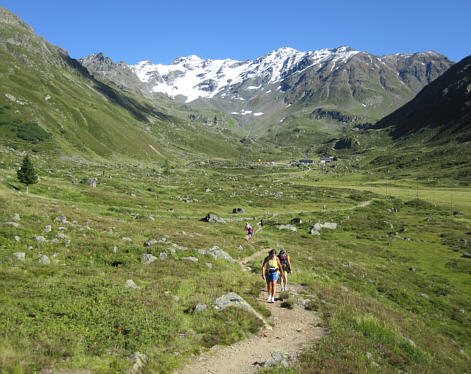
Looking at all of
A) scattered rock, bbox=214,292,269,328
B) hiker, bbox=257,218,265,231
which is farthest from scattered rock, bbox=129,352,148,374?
hiker, bbox=257,218,265,231

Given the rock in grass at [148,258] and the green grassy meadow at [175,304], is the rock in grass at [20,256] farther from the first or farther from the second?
the rock in grass at [148,258]

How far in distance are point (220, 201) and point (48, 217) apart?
2590 inches

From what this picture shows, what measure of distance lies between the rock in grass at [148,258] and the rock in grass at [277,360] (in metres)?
12.8

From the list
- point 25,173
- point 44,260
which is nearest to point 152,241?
point 44,260

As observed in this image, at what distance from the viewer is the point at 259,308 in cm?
1555

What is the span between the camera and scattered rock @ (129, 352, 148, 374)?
898 centimetres

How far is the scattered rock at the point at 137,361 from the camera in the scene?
8984mm

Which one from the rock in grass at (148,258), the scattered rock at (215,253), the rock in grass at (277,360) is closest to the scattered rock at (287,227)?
the scattered rock at (215,253)

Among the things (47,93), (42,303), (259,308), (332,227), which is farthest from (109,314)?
(47,93)

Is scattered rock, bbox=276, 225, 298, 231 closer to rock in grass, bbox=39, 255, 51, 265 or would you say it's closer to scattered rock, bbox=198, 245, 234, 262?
scattered rock, bbox=198, 245, 234, 262

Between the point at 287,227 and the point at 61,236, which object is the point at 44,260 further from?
the point at 287,227

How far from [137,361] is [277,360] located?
495cm

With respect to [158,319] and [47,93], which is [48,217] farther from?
[47,93]

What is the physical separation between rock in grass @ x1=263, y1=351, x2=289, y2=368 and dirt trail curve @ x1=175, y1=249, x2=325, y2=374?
361mm
